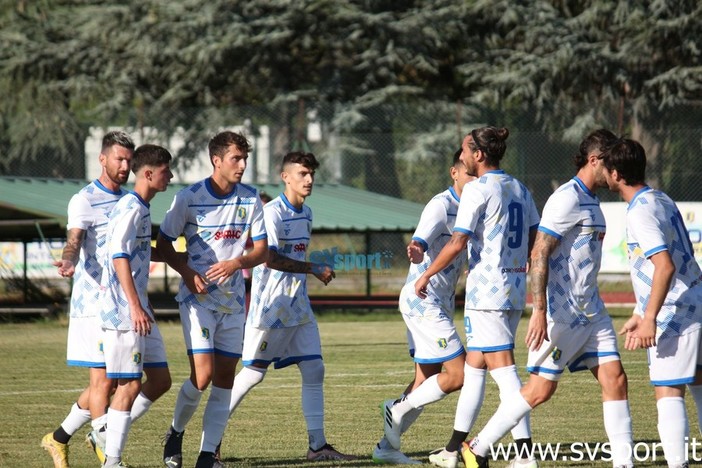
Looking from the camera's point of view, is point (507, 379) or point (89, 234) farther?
point (89, 234)

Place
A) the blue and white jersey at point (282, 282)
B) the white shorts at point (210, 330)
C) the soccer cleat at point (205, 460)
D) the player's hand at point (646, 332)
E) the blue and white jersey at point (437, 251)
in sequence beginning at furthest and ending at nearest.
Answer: the blue and white jersey at point (282, 282), the blue and white jersey at point (437, 251), the white shorts at point (210, 330), the soccer cleat at point (205, 460), the player's hand at point (646, 332)

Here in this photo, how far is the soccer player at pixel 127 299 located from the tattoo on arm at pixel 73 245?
397mm

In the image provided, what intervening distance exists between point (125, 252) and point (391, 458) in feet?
7.33

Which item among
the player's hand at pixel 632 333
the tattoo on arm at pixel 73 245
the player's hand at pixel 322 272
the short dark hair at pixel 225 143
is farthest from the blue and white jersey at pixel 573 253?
the tattoo on arm at pixel 73 245

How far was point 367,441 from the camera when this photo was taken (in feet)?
29.3

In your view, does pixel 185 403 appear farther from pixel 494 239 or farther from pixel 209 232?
pixel 494 239

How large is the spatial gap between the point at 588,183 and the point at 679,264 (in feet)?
2.65

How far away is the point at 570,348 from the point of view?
23.5 feet

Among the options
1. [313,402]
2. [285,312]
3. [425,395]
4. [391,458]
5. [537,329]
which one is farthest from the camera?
[285,312]

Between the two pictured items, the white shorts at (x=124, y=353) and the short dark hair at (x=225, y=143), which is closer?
the white shorts at (x=124, y=353)

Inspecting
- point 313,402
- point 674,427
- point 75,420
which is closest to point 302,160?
point 313,402

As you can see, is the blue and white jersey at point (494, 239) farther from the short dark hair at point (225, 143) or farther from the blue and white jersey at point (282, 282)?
the blue and white jersey at point (282, 282)

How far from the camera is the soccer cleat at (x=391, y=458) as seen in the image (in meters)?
7.94

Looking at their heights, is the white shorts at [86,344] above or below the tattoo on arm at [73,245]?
below
